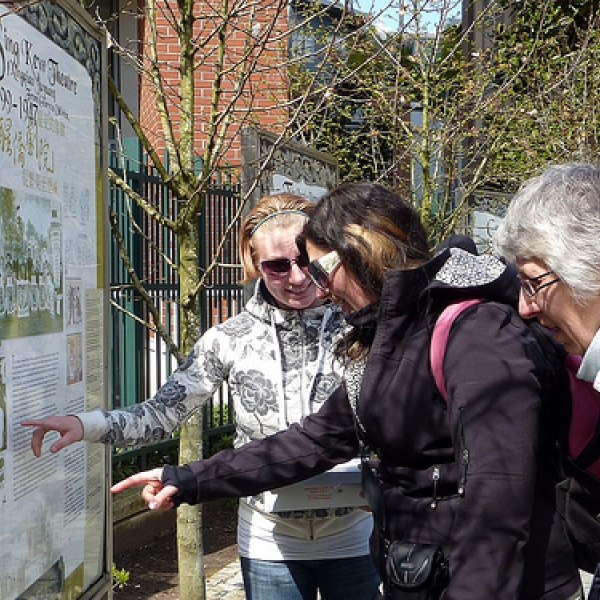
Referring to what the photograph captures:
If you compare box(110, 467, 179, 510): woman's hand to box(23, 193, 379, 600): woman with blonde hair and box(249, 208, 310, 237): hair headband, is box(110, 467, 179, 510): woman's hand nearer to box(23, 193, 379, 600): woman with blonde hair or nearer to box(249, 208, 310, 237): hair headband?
box(23, 193, 379, 600): woman with blonde hair

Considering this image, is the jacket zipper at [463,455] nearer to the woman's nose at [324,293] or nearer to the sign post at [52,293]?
the woman's nose at [324,293]

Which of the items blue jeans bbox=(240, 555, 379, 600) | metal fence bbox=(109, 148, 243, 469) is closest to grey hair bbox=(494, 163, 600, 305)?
blue jeans bbox=(240, 555, 379, 600)

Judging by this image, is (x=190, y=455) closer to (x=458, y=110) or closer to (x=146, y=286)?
(x=146, y=286)

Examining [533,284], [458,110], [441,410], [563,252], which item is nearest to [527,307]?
[533,284]

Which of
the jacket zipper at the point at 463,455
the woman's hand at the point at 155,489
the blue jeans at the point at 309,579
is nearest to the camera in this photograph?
the jacket zipper at the point at 463,455

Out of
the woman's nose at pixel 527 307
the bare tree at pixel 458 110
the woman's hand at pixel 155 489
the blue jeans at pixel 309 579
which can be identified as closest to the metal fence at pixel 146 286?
the bare tree at pixel 458 110

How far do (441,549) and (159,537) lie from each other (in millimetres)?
4743

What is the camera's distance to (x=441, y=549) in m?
2.25

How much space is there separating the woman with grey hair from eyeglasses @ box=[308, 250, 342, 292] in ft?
1.58

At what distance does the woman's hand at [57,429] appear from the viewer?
2.47m

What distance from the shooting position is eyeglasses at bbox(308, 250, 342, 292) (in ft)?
8.32

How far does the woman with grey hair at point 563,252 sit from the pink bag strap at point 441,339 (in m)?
0.15

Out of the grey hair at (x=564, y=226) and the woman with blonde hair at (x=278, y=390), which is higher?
the grey hair at (x=564, y=226)

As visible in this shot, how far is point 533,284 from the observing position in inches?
84.6
